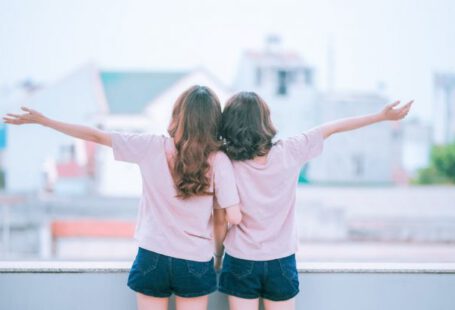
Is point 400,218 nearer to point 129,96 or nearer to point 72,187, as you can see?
point 129,96

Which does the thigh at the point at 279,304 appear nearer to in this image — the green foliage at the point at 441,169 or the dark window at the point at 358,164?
the dark window at the point at 358,164

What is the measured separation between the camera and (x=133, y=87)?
1652cm

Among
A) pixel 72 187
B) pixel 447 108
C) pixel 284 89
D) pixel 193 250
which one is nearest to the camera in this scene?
pixel 193 250

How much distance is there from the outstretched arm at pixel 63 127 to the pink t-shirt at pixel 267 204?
449mm

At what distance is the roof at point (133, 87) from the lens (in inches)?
618

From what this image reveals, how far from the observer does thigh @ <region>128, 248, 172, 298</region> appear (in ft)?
4.78

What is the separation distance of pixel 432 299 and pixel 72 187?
15.4m

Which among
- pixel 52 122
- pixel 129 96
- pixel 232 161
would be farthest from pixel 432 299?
pixel 129 96

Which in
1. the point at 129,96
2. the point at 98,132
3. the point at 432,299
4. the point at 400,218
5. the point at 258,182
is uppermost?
the point at 129,96

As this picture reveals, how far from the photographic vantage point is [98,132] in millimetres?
1499

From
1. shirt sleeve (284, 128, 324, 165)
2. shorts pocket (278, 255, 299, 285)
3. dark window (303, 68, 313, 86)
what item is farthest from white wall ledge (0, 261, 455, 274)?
dark window (303, 68, 313, 86)

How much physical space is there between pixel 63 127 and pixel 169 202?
44 centimetres

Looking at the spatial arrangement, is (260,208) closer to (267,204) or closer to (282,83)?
(267,204)

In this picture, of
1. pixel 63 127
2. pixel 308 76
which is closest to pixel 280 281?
pixel 63 127
